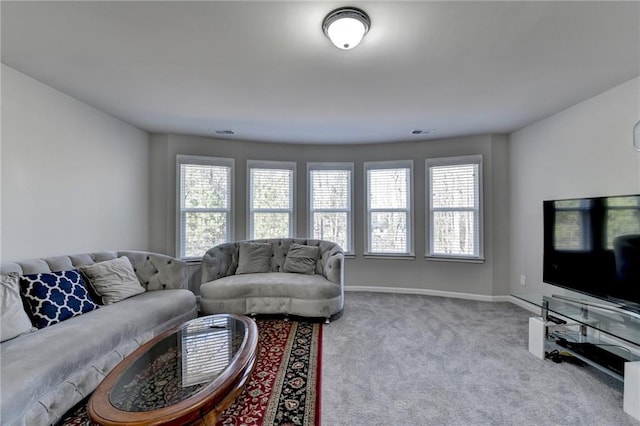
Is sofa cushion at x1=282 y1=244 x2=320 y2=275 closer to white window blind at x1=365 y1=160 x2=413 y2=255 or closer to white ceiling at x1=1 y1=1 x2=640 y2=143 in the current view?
white window blind at x1=365 y1=160 x2=413 y2=255

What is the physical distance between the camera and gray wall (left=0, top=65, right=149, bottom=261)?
94.5 inches

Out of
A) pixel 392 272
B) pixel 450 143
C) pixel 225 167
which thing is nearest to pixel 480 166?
pixel 450 143

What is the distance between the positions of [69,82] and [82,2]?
1361 millimetres

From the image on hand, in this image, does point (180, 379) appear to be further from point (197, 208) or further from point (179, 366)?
point (197, 208)

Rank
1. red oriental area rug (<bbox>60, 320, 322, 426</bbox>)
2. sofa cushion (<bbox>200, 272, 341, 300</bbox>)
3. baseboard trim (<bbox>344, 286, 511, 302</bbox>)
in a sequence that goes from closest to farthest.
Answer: red oriental area rug (<bbox>60, 320, 322, 426</bbox>), sofa cushion (<bbox>200, 272, 341, 300</bbox>), baseboard trim (<bbox>344, 286, 511, 302</bbox>)

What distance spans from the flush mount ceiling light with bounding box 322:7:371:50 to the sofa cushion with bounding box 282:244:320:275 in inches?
110

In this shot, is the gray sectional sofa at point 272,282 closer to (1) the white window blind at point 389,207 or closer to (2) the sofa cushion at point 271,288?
(2) the sofa cushion at point 271,288

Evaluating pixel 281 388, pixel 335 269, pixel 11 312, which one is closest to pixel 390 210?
pixel 335 269

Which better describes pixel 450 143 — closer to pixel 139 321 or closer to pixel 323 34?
pixel 323 34

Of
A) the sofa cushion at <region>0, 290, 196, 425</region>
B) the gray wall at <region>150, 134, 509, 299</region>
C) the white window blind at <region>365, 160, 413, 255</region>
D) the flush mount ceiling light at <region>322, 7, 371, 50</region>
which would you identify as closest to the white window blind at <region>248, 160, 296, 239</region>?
the gray wall at <region>150, 134, 509, 299</region>

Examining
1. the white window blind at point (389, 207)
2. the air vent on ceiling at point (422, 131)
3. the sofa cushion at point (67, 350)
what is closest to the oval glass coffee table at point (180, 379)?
the sofa cushion at point (67, 350)

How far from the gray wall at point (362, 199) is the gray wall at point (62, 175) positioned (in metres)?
0.35

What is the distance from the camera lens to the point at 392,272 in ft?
15.6

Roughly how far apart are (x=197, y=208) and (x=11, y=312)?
2.57 meters
